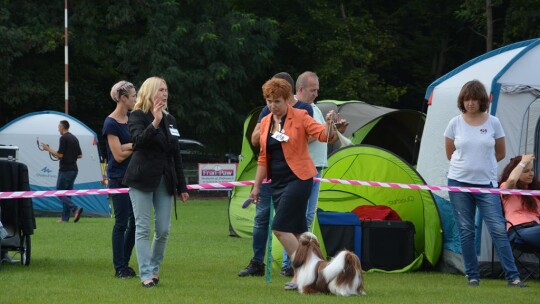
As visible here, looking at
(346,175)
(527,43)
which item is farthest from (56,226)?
(527,43)

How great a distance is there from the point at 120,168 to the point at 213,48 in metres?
20.9

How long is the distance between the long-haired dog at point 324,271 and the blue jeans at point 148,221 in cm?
112

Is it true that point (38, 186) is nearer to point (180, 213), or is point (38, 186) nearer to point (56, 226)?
point (180, 213)

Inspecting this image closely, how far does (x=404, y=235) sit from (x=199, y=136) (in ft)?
68.2

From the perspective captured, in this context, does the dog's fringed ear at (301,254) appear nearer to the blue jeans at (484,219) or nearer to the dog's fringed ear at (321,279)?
the dog's fringed ear at (321,279)

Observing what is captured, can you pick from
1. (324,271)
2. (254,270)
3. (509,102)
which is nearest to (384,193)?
(509,102)

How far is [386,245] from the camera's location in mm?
10133

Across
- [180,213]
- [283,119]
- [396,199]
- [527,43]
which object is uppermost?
[527,43]

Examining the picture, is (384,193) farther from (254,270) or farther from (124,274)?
(124,274)

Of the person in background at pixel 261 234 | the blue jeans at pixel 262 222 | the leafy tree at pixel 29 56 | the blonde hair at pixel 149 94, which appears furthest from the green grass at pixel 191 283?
the leafy tree at pixel 29 56

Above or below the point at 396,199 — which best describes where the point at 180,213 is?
below

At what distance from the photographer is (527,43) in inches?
396

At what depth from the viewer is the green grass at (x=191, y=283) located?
307 inches

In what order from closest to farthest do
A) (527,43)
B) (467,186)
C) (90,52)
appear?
(467,186), (527,43), (90,52)
